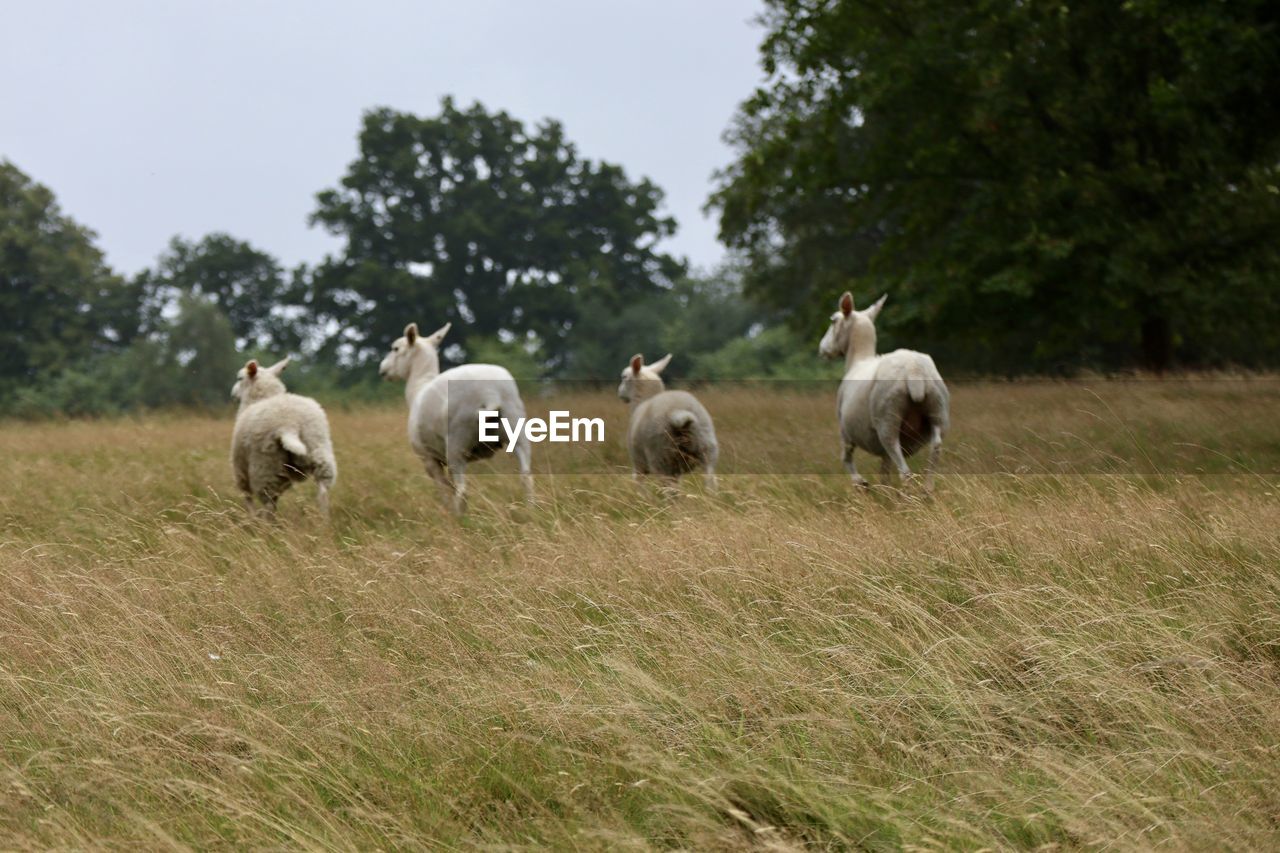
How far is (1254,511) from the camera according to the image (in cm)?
702

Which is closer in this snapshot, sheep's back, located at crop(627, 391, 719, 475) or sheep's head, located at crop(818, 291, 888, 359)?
sheep's back, located at crop(627, 391, 719, 475)

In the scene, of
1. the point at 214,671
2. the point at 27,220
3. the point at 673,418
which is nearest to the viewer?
the point at 214,671

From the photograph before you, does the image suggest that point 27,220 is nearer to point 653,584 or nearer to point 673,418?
point 673,418

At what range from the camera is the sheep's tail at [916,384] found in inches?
402

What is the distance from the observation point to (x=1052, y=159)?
2023 cm

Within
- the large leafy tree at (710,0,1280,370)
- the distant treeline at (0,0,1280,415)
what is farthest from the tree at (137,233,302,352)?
the large leafy tree at (710,0,1280,370)

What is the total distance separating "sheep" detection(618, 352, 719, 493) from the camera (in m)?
10.8

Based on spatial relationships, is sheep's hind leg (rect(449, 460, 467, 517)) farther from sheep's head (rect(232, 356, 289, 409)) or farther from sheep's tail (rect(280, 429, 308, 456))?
sheep's head (rect(232, 356, 289, 409))

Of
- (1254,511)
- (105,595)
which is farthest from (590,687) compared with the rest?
(1254,511)

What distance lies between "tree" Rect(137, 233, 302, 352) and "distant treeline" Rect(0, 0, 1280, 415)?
7.80 ft

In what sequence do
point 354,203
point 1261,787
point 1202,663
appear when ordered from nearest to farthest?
point 1261,787 < point 1202,663 < point 354,203

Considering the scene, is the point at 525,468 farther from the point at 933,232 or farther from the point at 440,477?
the point at 933,232

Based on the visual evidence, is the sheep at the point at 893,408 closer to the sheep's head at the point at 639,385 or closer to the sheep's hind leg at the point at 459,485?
the sheep's head at the point at 639,385

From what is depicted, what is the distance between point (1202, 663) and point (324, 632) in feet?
13.8
